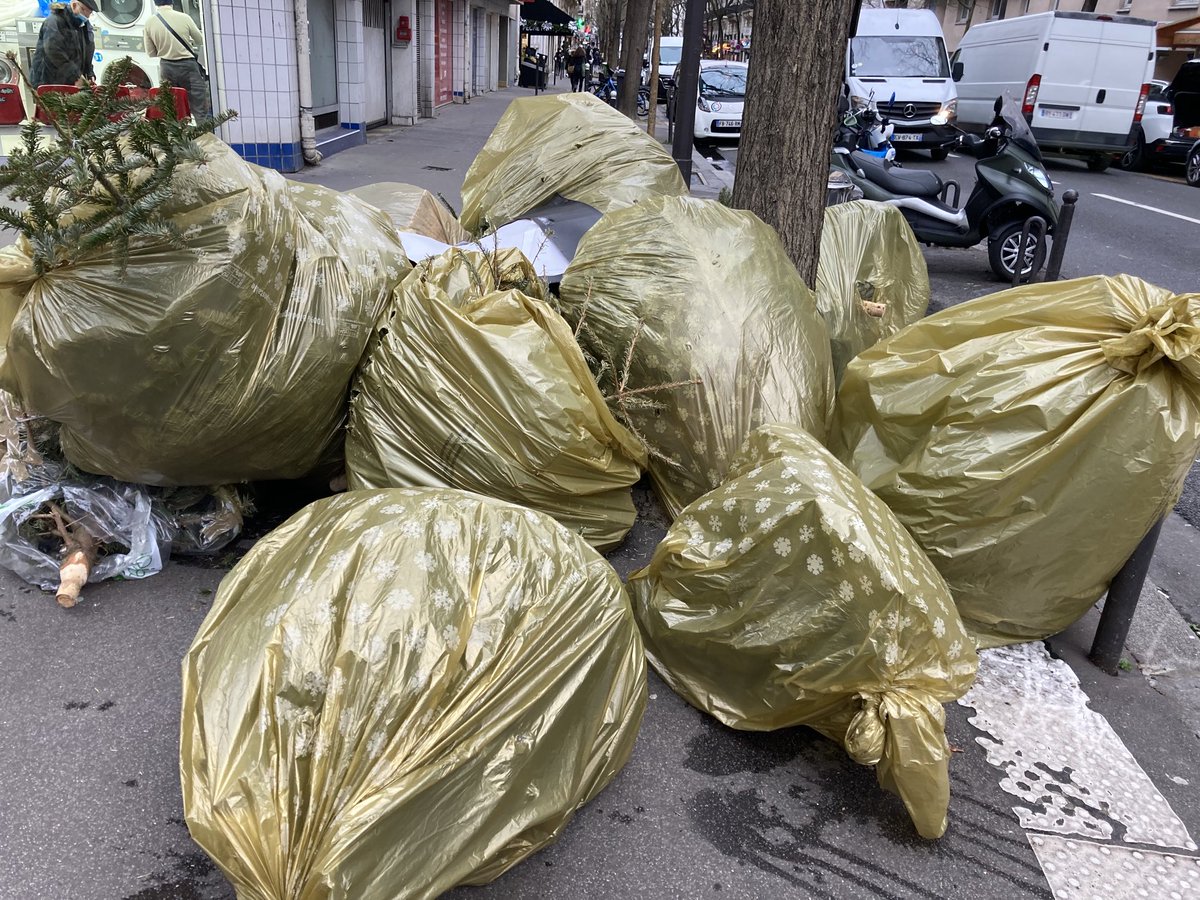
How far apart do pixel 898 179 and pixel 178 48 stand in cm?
606

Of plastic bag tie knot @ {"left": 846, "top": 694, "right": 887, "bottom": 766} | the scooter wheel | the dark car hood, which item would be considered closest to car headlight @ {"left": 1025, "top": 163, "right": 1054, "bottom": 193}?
the scooter wheel

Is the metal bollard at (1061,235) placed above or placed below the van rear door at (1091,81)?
Answer: below

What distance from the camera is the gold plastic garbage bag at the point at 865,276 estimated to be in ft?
12.4

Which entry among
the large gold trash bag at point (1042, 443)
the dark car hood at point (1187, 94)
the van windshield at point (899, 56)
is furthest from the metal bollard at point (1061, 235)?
the dark car hood at point (1187, 94)

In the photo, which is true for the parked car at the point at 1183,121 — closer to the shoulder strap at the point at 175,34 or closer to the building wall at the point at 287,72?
the building wall at the point at 287,72

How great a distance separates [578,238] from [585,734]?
2521 millimetres

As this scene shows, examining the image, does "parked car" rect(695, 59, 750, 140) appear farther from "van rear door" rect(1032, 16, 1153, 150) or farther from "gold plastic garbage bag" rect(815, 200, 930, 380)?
"gold plastic garbage bag" rect(815, 200, 930, 380)

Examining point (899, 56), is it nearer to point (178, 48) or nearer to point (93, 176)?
Answer: point (178, 48)

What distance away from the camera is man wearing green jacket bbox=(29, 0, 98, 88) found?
7.18 m

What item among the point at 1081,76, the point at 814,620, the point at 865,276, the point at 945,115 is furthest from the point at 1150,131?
the point at 814,620

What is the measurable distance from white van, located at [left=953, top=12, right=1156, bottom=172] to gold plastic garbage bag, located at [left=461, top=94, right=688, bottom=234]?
11265mm

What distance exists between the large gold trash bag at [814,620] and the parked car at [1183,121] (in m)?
14.8

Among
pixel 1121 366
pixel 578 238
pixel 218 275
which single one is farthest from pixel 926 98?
pixel 218 275

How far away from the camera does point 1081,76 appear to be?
12781 mm
